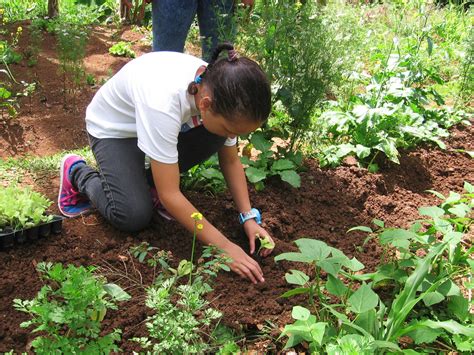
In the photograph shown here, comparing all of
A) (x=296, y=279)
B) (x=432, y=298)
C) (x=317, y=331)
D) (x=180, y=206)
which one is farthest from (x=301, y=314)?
(x=180, y=206)

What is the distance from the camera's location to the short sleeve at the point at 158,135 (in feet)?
6.87

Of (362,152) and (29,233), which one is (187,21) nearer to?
(362,152)

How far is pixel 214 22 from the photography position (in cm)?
322

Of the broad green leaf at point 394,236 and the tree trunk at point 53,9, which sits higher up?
the tree trunk at point 53,9

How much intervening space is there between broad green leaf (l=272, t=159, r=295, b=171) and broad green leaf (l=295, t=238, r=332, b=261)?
1.09 m

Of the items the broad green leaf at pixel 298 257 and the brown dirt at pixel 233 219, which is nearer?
the broad green leaf at pixel 298 257

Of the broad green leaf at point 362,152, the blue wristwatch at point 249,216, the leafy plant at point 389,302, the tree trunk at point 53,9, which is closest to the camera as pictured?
the leafy plant at point 389,302

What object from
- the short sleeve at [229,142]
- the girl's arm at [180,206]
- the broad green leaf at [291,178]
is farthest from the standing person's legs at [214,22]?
the girl's arm at [180,206]

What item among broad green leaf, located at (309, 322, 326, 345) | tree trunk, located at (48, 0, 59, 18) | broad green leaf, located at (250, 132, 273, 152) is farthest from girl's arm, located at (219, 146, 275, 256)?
tree trunk, located at (48, 0, 59, 18)

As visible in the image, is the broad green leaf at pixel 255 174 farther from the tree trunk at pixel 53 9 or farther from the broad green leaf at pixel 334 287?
the tree trunk at pixel 53 9

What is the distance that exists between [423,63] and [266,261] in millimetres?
2607

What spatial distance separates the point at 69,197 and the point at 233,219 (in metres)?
0.88

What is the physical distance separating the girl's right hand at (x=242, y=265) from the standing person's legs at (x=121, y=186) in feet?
1.67

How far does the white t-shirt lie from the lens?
2.11 meters
